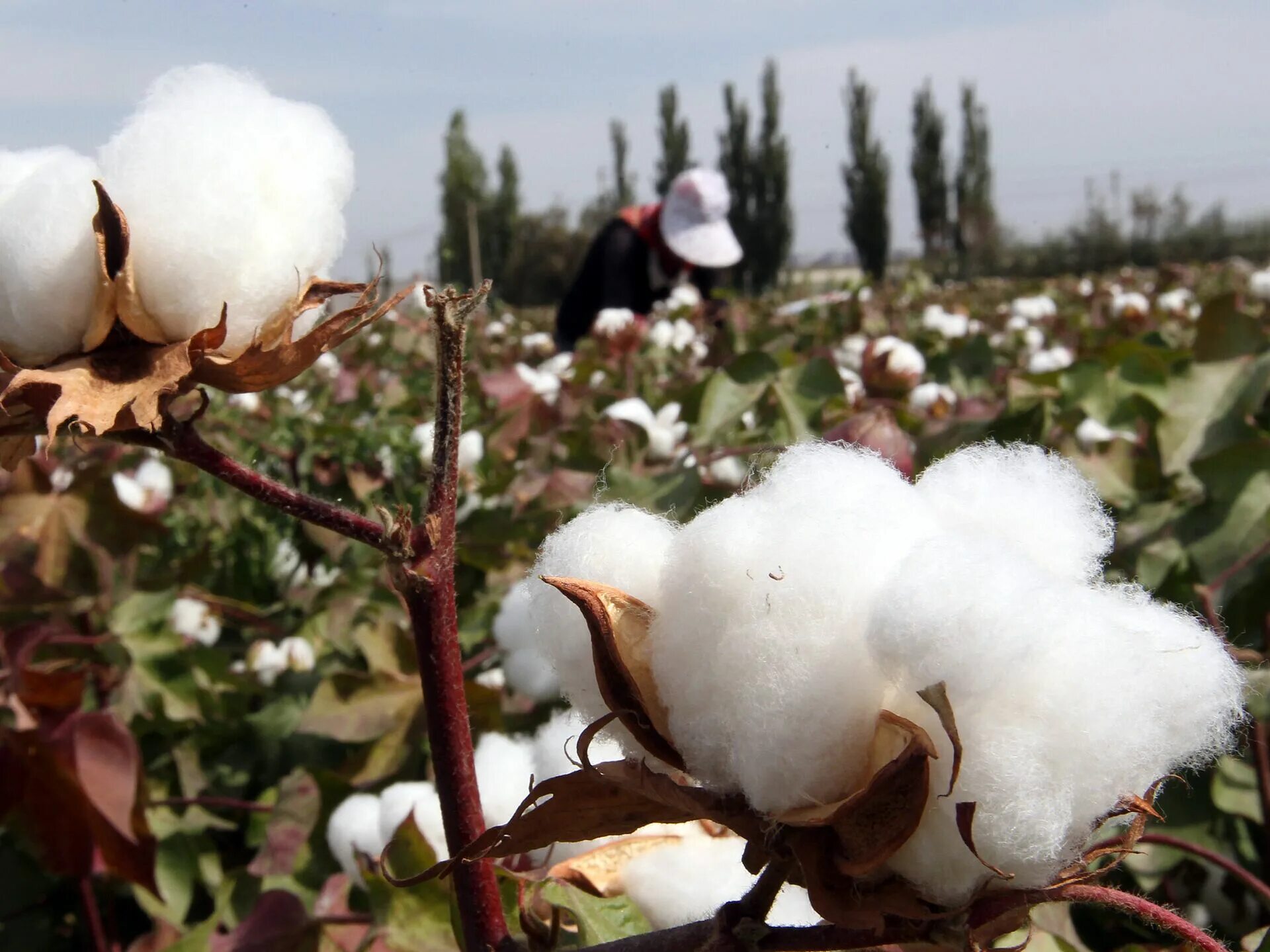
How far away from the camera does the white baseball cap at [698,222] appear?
15.0 ft

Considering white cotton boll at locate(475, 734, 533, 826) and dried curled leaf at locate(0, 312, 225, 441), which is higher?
dried curled leaf at locate(0, 312, 225, 441)

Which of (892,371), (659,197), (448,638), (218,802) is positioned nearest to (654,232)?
(892,371)

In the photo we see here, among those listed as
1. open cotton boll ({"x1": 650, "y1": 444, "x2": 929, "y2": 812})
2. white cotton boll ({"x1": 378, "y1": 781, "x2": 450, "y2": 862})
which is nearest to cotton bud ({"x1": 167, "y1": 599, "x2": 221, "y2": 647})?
white cotton boll ({"x1": 378, "y1": 781, "x2": 450, "y2": 862})

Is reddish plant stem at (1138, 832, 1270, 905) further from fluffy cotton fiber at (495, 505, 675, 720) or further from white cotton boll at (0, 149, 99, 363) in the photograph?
white cotton boll at (0, 149, 99, 363)

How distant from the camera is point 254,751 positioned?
1383 mm

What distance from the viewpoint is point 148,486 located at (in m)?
2.02

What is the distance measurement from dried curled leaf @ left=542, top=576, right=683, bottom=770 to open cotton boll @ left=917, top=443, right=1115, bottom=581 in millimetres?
112

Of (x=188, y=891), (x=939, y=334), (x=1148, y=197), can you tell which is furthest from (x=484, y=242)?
(x=188, y=891)

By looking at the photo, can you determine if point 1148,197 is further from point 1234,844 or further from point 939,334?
point 1234,844

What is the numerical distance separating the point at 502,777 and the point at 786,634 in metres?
0.46

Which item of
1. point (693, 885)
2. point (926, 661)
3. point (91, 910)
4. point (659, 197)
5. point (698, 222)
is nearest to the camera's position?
point (926, 661)

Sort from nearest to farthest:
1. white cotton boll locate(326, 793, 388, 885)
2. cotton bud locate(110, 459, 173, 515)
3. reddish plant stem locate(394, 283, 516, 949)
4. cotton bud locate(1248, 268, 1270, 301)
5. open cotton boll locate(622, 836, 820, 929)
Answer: reddish plant stem locate(394, 283, 516, 949), open cotton boll locate(622, 836, 820, 929), white cotton boll locate(326, 793, 388, 885), cotton bud locate(110, 459, 173, 515), cotton bud locate(1248, 268, 1270, 301)

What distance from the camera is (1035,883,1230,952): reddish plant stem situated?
0.39m

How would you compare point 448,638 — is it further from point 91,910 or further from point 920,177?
point 920,177
